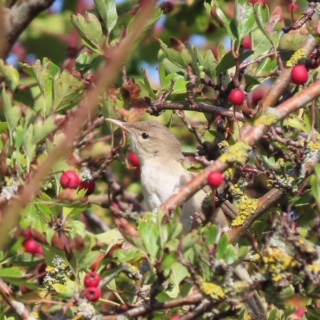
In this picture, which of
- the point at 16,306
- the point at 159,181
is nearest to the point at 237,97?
the point at 16,306

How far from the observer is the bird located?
4.30 metres

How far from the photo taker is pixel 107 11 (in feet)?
12.2

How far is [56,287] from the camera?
2.80m

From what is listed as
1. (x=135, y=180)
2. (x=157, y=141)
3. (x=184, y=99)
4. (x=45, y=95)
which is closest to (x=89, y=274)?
(x=45, y=95)

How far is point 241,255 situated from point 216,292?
0.18 m

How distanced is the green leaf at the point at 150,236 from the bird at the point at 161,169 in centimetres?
138

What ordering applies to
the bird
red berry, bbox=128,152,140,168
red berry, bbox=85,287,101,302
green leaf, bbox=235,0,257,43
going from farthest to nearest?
red berry, bbox=128,152,140,168 < the bird < green leaf, bbox=235,0,257,43 < red berry, bbox=85,287,101,302

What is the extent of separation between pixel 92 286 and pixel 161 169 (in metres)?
2.25

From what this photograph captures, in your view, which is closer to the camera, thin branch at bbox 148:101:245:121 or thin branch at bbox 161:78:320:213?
thin branch at bbox 161:78:320:213

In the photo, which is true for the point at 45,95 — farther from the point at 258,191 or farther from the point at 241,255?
the point at 258,191

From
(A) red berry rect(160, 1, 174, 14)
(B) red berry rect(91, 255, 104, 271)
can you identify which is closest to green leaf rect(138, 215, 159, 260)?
(B) red berry rect(91, 255, 104, 271)

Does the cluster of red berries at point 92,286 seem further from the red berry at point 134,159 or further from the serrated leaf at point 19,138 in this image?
the red berry at point 134,159

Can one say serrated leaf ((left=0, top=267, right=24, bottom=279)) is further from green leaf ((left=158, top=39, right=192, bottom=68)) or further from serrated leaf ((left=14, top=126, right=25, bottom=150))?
green leaf ((left=158, top=39, right=192, bottom=68))

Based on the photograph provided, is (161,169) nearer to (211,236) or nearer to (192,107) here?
(192,107)
